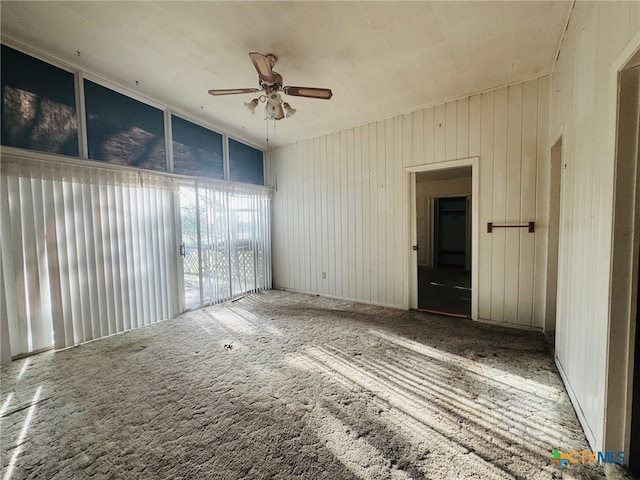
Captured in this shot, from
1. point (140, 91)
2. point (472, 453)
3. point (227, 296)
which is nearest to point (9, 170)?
point (140, 91)

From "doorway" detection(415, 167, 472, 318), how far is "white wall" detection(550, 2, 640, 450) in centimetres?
221

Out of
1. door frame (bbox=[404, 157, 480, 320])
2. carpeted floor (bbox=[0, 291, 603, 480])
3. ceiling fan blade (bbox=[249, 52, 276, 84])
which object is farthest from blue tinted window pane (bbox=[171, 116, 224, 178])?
door frame (bbox=[404, 157, 480, 320])

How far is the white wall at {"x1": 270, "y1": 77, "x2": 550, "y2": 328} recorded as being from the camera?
2.89 metres

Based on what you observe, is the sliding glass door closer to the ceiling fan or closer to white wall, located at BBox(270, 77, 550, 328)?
white wall, located at BBox(270, 77, 550, 328)

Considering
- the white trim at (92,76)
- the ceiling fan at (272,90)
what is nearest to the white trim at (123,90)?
the white trim at (92,76)

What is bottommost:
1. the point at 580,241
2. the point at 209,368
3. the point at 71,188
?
the point at 209,368

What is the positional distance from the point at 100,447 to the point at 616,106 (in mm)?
3259

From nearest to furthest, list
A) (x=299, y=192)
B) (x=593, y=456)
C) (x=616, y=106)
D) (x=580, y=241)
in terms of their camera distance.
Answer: (x=616, y=106) → (x=593, y=456) → (x=580, y=241) → (x=299, y=192)

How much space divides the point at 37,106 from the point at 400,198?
419cm

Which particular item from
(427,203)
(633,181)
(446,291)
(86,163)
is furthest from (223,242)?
(427,203)

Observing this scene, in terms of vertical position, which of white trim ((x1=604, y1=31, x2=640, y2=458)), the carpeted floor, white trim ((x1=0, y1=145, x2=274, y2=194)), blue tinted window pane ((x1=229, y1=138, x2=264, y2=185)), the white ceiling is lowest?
the carpeted floor

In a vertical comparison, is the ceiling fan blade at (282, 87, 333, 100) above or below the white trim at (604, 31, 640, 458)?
above

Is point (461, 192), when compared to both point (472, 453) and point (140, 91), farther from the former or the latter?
point (140, 91)

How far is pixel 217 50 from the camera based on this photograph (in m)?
2.44
